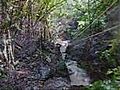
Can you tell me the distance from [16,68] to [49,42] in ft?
3.12

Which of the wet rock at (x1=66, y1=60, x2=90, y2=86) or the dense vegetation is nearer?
the wet rock at (x1=66, y1=60, x2=90, y2=86)

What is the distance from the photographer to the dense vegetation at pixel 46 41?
353cm

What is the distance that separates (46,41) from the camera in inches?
179

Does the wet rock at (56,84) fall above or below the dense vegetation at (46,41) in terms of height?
below

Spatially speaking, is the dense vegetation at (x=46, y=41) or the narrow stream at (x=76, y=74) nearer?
the narrow stream at (x=76, y=74)

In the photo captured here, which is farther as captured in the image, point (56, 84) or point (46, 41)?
point (46, 41)

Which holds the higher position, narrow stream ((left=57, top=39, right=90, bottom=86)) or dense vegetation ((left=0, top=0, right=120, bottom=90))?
dense vegetation ((left=0, top=0, right=120, bottom=90))

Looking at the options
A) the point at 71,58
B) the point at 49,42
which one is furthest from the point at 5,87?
the point at 49,42

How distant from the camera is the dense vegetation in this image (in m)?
3.53

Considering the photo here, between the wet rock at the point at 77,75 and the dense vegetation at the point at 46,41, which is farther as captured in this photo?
the dense vegetation at the point at 46,41

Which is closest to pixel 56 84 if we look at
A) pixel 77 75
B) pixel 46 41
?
pixel 77 75

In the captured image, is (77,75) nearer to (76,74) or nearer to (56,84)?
(76,74)

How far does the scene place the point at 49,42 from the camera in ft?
15.1

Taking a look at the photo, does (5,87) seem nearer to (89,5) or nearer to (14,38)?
(14,38)
